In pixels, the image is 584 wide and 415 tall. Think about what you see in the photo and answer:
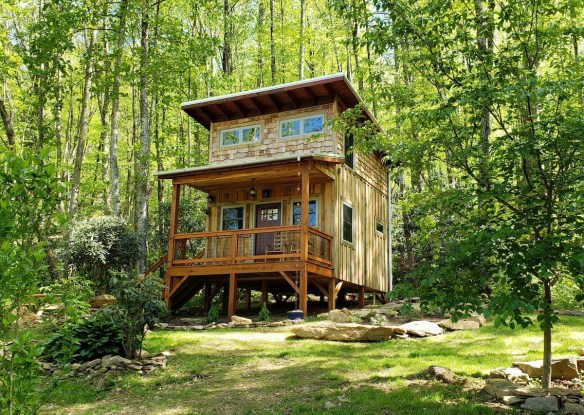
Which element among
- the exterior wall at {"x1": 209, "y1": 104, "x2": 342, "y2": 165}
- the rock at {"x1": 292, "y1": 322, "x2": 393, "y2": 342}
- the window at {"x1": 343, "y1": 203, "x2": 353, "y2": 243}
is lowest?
the rock at {"x1": 292, "y1": 322, "x2": 393, "y2": 342}

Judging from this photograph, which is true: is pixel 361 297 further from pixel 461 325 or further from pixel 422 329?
pixel 422 329

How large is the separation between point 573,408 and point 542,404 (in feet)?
0.93

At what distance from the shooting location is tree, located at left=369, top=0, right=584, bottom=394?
480 centimetres

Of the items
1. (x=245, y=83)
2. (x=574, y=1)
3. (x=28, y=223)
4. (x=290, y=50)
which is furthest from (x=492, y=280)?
(x=245, y=83)

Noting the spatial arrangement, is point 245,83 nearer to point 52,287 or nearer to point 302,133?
point 302,133

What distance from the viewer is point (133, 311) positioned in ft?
26.2

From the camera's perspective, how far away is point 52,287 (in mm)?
3906

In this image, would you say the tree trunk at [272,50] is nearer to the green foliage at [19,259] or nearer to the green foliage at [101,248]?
the green foliage at [101,248]

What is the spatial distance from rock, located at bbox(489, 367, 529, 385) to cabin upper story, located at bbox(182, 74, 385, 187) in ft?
26.7

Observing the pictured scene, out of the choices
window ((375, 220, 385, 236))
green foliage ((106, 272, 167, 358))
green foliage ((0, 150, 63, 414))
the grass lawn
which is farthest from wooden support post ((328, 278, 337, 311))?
green foliage ((0, 150, 63, 414))

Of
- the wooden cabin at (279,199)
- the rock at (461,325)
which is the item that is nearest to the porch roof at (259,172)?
the wooden cabin at (279,199)

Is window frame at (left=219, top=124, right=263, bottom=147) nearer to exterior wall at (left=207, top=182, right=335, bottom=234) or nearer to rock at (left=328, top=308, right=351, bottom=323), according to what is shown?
exterior wall at (left=207, top=182, right=335, bottom=234)

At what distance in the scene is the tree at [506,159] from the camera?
15.8ft

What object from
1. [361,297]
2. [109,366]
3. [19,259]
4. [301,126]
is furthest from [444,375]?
[301,126]
